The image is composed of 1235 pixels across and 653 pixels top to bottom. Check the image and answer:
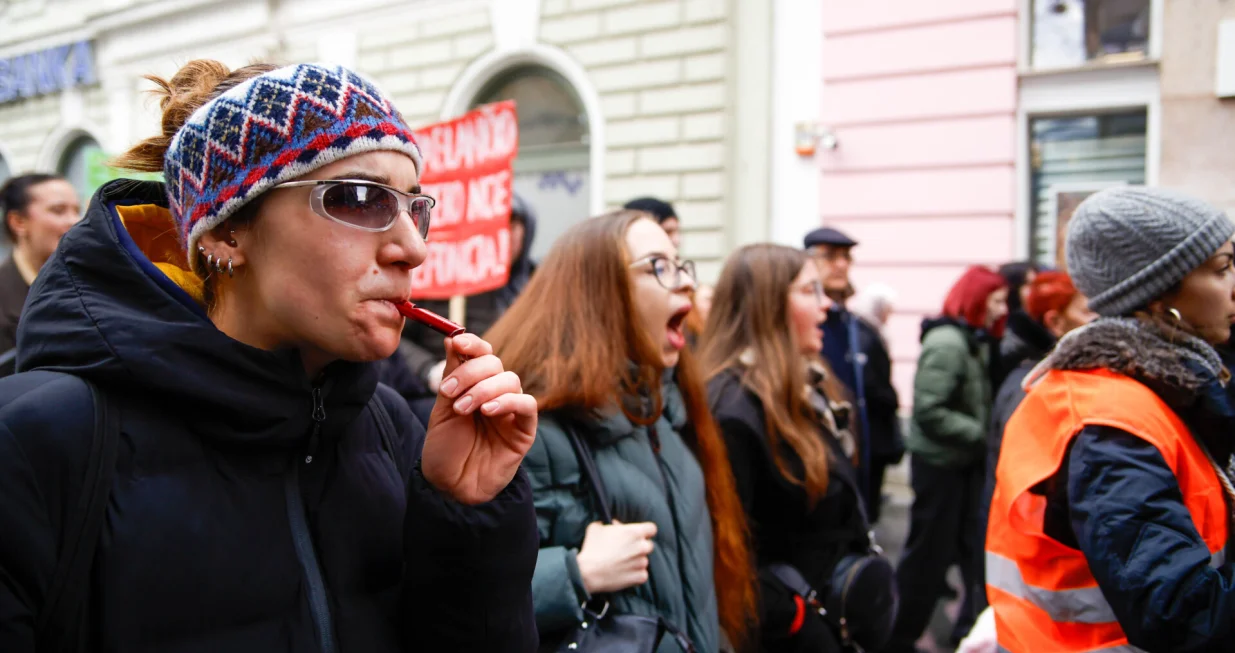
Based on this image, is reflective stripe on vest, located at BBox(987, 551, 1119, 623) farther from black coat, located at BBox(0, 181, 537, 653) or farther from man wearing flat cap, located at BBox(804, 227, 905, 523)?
man wearing flat cap, located at BBox(804, 227, 905, 523)

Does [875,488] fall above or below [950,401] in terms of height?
below

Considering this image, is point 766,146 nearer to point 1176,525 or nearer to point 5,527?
point 1176,525

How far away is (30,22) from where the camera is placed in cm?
1440

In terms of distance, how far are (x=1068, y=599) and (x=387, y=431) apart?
140 cm

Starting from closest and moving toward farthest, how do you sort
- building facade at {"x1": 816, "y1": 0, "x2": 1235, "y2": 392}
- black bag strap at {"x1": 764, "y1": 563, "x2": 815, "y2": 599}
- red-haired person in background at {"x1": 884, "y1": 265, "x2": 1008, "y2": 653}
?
black bag strap at {"x1": 764, "y1": 563, "x2": 815, "y2": 599} → red-haired person in background at {"x1": 884, "y1": 265, "x2": 1008, "y2": 653} → building facade at {"x1": 816, "y1": 0, "x2": 1235, "y2": 392}

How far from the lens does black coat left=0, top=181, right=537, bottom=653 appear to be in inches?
37.7

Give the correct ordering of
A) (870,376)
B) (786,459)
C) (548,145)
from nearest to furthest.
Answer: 1. (786,459)
2. (870,376)
3. (548,145)

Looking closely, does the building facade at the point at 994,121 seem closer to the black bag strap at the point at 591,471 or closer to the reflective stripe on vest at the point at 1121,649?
the reflective stripe on vest at the point at 1121,649

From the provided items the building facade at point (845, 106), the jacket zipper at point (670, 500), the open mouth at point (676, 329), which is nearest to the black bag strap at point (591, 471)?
the jacket zipper at point (670, 500)

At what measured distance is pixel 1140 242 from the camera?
1.99 metres

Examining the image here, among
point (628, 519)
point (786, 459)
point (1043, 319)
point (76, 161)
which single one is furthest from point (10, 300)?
point (76, 161)

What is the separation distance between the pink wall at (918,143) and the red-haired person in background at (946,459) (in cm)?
234

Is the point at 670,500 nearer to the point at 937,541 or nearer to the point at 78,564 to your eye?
the point at 78,564

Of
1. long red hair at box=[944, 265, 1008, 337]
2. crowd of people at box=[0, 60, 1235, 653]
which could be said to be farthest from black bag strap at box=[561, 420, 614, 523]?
long red hair at box=[944, 265, 1008, 337]
